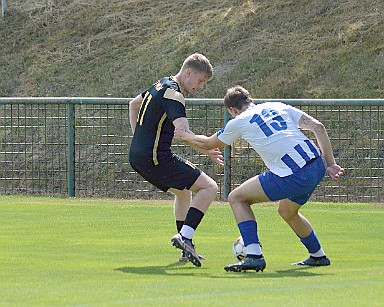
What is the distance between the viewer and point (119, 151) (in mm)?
21359

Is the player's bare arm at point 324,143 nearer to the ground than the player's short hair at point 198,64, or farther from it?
nearer to the ground

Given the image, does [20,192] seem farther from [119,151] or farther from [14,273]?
[14,273]

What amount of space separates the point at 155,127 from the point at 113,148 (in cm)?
1027

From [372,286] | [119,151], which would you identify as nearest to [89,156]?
[119,151]

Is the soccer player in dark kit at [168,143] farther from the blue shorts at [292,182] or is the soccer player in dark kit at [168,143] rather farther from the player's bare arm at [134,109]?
the blue shorts at [292,182]

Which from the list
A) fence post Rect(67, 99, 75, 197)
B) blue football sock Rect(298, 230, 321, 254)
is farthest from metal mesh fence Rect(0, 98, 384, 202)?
blue football sock Rect(298, 230, 321, 254)

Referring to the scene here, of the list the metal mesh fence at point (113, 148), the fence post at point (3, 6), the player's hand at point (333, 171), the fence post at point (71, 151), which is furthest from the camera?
the fence post at point (3, 6)

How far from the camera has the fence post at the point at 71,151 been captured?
20562 mm

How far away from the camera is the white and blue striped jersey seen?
1036 cm

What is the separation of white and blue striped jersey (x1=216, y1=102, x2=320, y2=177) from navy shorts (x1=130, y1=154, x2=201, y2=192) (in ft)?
3.10

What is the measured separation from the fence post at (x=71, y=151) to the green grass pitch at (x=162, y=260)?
8.33 ft

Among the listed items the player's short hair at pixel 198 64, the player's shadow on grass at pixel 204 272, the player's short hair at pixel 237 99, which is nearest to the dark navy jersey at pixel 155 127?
the player's short hair at pixel 198 64

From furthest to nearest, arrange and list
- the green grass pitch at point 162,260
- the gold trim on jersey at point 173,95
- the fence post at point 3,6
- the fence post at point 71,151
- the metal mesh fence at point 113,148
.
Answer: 1. the fence post at point 3,6
2. the fence post at point 71,151
3. the metal mesh fence at point 113,148
4. the gold trim on jersey at point 173,95
5. the green grass pitch at point 162,260

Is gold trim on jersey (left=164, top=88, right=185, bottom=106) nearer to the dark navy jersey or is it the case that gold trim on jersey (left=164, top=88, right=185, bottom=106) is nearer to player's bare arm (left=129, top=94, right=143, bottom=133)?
the dark navy jersey
